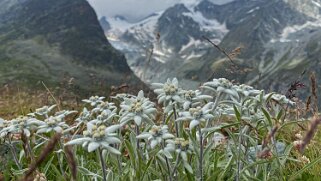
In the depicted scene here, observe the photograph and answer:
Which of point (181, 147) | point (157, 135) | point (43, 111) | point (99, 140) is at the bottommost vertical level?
point (43, 111)

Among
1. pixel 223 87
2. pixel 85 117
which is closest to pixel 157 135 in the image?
pixel 223 87

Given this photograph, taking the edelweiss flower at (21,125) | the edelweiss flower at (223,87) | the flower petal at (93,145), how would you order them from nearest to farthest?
1. the flower petal at (93,145)
2. the edelweiss flower at (223,87)
3. the edelweiss flower at (21,125)

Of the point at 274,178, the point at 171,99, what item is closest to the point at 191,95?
the point at 171,99

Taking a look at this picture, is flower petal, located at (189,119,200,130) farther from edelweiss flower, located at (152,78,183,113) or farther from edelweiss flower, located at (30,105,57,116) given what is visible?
edelweiss flower, located at (30,105,57,116)

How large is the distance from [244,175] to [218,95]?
1.09 meters

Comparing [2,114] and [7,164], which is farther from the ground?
[7,164]

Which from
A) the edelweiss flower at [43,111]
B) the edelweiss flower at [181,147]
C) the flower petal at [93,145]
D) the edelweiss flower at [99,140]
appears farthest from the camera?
the edelweiss flower at [43,111]

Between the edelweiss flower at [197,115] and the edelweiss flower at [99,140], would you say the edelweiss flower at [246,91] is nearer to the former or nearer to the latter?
the edelweiss flower at [197,115]

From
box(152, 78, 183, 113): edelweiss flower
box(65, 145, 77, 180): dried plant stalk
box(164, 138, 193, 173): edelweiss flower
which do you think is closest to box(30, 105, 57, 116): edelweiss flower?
box(152, 78, 183, 113): edelweiss flower

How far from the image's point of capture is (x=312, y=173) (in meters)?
5.70

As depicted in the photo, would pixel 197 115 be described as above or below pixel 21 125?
above

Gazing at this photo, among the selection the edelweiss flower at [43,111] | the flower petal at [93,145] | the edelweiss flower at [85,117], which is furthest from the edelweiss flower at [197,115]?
the edelweiss flower at [43,111]

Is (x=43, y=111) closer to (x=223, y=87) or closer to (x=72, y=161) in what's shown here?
(x=223, y=87)

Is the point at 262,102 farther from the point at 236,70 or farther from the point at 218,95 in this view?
the point at 236,70
